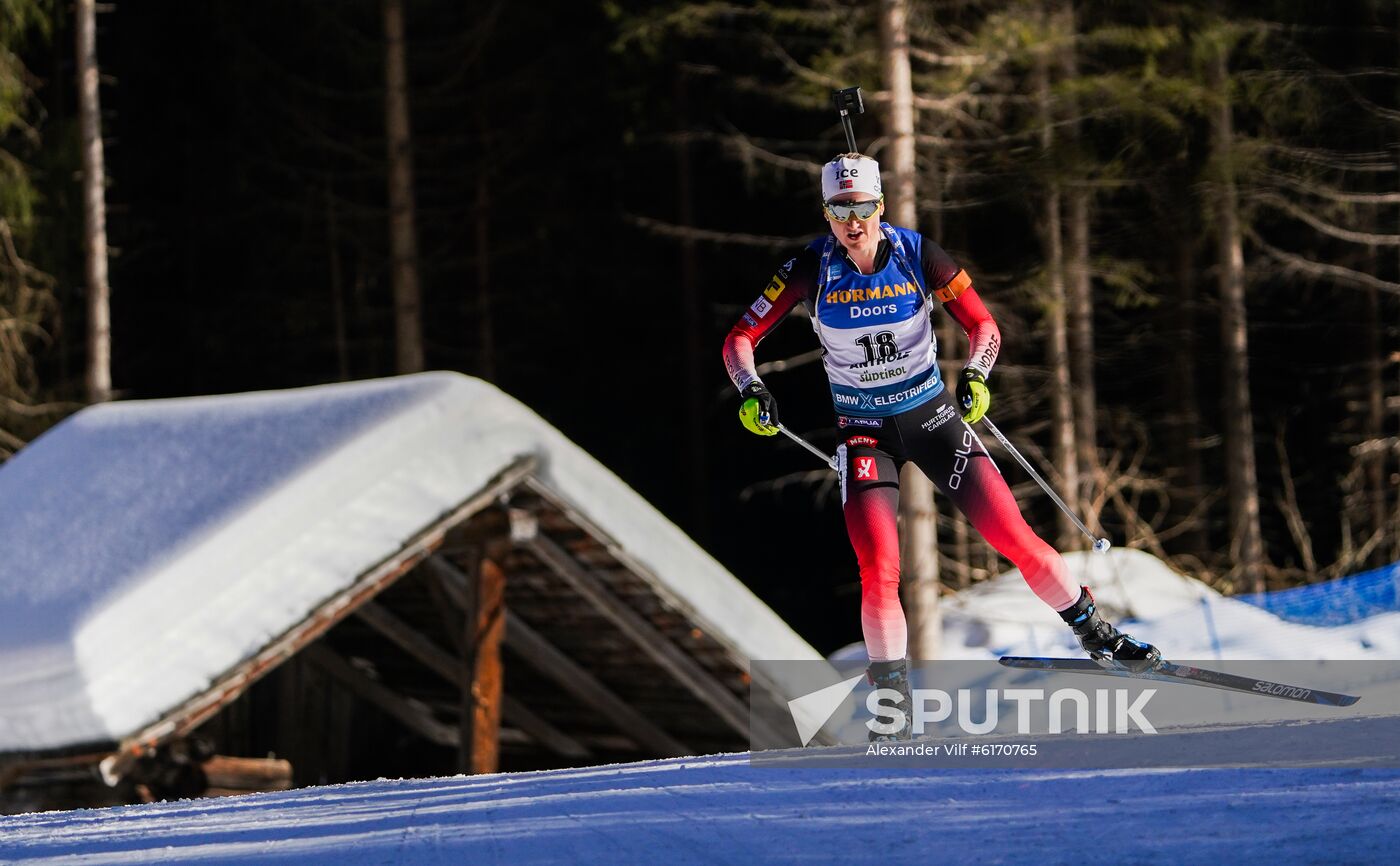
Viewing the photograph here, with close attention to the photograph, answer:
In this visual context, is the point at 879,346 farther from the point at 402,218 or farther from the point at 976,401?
the point at 402,218

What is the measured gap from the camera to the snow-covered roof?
7844 millimetres

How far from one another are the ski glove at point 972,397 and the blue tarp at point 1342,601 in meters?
7.17

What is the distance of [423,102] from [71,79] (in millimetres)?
8194

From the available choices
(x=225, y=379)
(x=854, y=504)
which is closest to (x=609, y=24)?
(x=225, y=379)

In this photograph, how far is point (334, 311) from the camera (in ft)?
94.5

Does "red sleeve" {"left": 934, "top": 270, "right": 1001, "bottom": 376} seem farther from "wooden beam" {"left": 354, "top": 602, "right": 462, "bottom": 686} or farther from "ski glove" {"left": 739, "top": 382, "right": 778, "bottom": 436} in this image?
"wooden beam" {"left": 354, "top": 602, "right": 462, "bottom": 686}

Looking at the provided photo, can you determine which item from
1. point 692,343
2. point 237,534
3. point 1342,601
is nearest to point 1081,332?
point 1342,601

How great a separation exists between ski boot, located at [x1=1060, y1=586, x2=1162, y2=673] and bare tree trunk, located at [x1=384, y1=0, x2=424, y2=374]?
16.5 m

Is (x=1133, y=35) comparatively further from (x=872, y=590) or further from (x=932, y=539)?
(x=872, y=590)

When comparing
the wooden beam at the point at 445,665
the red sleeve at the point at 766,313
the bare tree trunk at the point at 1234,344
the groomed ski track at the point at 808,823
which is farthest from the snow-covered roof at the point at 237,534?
the bare tree trunk at the point at 1234,344

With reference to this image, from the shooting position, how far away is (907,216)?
11.4m

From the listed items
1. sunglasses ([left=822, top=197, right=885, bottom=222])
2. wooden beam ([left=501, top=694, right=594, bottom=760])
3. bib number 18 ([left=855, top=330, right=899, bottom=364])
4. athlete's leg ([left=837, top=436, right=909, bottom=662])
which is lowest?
wooden beam ([left=501, top=694, right=594, bottom=760])

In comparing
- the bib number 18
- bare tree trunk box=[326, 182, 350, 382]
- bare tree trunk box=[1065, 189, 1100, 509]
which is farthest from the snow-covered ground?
bare tree trunk box=[326, 182, 350, 382]

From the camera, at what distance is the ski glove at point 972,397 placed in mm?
5652
